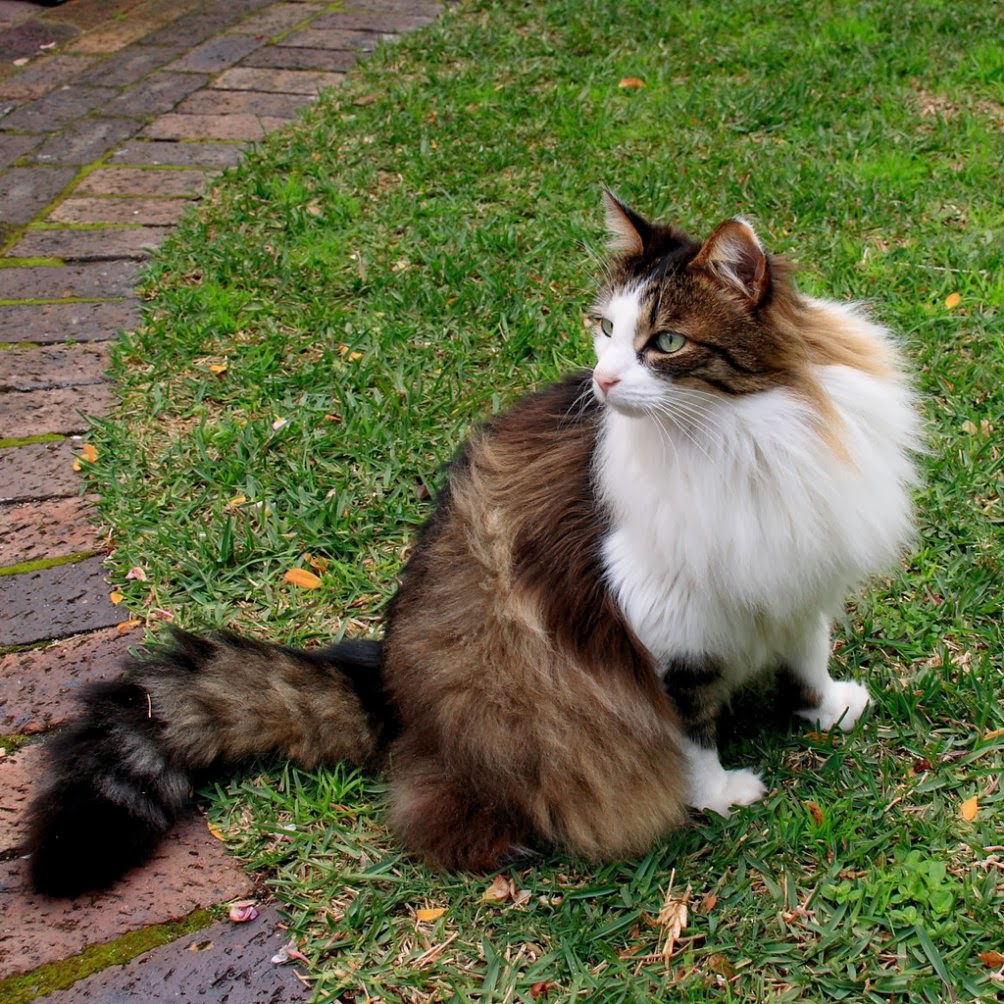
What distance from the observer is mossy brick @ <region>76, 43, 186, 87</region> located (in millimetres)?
5844

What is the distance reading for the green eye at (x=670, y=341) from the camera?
204 centimetres

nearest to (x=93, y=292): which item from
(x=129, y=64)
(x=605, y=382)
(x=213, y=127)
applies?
(x=213, y=127)

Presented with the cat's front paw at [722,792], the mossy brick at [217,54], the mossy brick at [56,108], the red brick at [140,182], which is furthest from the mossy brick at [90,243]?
the cat's front paw at [722,792]

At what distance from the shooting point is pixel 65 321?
13.6ft

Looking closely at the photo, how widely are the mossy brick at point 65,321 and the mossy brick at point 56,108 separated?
1696 mm

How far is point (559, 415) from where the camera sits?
2494mm

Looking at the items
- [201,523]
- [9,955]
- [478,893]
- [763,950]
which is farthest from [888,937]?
[201,523]

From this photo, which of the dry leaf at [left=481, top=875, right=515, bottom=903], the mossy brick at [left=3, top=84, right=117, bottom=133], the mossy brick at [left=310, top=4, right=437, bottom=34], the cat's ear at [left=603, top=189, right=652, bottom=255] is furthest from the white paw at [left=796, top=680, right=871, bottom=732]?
the mossy brick at [left=310, top=4, right=437, bottom=34]

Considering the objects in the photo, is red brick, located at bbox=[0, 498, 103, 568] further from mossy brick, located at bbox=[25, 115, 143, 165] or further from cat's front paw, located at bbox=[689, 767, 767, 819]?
mossy brick, located at bbox=[25, 115, 143, 165]

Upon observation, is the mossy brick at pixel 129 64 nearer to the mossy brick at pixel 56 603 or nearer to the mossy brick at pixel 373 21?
the mossy brick at pixel 373 21

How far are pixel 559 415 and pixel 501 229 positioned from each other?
2.22m

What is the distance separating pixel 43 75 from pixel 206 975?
214 inches

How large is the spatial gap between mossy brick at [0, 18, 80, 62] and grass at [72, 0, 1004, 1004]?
1.99 m

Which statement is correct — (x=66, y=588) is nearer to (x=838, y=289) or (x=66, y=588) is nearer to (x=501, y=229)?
(x=501, y=229)
